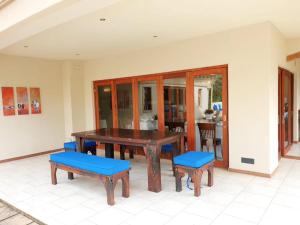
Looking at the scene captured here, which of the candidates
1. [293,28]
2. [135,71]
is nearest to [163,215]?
[135,71]

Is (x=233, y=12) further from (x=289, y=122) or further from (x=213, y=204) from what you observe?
(x=289, y=122)

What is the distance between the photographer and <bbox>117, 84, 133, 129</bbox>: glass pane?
5773 mm

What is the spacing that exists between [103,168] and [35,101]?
3.75 meters

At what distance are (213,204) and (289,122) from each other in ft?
12.8

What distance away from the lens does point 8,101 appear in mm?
5414

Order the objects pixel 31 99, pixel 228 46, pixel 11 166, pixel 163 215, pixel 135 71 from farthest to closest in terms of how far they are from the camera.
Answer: pixel 31 99
pixel 135 71
pixel 11 166
pixel 228 46
pixel 163 215

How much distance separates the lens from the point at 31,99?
5.82 meters

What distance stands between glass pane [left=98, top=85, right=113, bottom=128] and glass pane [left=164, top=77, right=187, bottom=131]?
1822mm

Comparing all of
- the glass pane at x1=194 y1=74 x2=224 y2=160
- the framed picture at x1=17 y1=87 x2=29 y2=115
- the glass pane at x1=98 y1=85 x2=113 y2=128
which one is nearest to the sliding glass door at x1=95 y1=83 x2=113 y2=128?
the glass pane at x1=98 y1=85 x2=113 y2=128

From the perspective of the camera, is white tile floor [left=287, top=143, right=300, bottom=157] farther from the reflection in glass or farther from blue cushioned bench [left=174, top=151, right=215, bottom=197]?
blue cushioned bench [left=174, top=151, right=215, bottom=197]

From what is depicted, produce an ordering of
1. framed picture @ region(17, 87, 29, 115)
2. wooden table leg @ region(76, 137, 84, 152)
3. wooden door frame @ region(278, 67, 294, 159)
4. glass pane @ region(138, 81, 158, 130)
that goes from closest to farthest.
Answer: wooden table leg @ region(76, 137, 84, 152), wooden door frame @ region(278, 67, 294, 159), glass pane @ region(138, 81, 158, 130), framed picture @ region(17, 87, 29, 115)

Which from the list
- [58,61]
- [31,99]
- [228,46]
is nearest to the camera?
[228,46]

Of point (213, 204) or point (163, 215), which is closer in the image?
point (163, 215)

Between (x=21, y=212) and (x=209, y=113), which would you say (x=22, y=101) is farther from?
(x=209, y=113)
